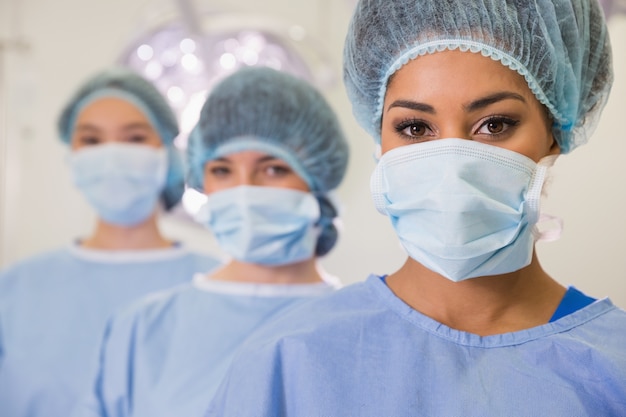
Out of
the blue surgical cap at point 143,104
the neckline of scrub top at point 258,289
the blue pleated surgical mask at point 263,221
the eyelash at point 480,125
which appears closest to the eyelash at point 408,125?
the eyelash at point 480,125

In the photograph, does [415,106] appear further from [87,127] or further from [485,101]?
[87,127]

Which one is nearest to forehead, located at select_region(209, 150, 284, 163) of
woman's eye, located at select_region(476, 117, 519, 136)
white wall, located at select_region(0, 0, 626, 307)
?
white wall, located at select_region(0, 0, 626, 307)

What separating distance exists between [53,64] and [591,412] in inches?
130

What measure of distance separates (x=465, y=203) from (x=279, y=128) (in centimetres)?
93

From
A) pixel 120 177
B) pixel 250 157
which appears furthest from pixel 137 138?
pixel 250 157

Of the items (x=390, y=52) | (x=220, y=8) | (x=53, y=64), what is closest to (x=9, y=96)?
(x=53, y=64)

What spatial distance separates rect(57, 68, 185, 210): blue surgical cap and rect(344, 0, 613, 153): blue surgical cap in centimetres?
139

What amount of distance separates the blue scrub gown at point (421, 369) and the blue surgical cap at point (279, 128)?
760mm

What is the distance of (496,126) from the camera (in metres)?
1.27

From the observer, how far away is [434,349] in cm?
130

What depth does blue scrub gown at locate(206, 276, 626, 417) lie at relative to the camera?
1236 millimetres

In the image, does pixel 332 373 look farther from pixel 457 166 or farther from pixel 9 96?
pixel 9 96

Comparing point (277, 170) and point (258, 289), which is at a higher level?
point (277, 170)

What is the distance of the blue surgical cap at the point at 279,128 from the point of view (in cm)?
205
